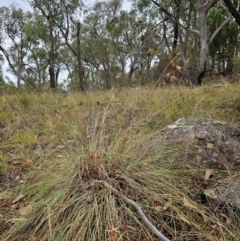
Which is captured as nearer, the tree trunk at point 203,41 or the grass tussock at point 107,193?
the grass tussock at point 107,193

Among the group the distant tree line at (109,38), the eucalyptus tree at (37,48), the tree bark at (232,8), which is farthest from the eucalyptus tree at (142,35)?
the tree bark at (232,8)

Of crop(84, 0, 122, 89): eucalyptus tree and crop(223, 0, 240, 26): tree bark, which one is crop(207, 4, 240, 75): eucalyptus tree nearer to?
crop(84, 0, 122, 89): eucalyptus tree

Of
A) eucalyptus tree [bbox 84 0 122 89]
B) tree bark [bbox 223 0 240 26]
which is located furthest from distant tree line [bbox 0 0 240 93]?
tree bark [bbox 223 0 240 26]

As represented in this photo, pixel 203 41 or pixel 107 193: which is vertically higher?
pixel 203 41

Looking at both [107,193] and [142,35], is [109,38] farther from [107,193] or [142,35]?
[107,193]

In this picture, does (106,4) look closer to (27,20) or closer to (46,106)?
(27,20)

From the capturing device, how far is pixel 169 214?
1559mm

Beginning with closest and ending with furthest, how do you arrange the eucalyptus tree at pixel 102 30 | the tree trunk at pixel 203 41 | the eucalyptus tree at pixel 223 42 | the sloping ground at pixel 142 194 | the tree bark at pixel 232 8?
1. the sloping ground at pixel 142 194
2. the tree bark at pixel 232 8
3. the tree trunk at pixel 203 41
4. the eucalyptus tree at pixel 223 42
5. the eucalyptus tree at pixel 102 30

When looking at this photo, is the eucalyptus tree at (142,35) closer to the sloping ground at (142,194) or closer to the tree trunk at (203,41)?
the tree trunk at (203,41)

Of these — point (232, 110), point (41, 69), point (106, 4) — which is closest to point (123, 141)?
point (232, 110)

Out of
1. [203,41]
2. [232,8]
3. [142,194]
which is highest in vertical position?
[203,41]

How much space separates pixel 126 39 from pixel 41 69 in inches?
361

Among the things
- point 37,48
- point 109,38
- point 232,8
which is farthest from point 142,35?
point 232,8

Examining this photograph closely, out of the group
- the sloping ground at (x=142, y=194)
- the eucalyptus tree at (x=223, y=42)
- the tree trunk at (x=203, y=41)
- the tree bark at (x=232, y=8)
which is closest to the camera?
the sloping ground at (x=142, y=194)
